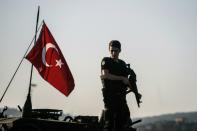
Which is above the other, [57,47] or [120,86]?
[57,47]

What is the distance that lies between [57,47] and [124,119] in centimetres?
757

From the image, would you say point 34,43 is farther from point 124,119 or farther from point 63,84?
point 124,119

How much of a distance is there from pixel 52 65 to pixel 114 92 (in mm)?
6919

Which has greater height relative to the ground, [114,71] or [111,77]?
[114,71]

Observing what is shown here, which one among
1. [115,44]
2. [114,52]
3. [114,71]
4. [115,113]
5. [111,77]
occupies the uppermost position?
[115,44]

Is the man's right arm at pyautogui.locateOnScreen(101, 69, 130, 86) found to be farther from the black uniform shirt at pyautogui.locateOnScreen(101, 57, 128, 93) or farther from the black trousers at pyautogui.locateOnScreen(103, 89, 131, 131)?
the black trousers at pyautogui.locateOnScreen(103, 89, 131, 131)

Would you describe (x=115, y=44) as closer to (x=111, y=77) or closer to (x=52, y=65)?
(x=111, y=77)

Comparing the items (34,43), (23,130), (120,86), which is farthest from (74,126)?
(34,43)

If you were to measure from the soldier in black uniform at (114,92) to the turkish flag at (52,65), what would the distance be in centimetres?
641

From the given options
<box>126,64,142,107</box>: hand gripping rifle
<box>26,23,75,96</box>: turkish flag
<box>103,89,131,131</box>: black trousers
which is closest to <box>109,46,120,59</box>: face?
<box>126,64,142,107</box>: hand gripping rifle

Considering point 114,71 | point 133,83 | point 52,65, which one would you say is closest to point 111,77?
point 114,71

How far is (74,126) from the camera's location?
7.17m

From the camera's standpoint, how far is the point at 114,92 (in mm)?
6145

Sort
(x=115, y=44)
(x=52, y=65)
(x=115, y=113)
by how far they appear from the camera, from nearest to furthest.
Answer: (x=115, y=113) → (x=115, y=44) → (x=52, y=65)
